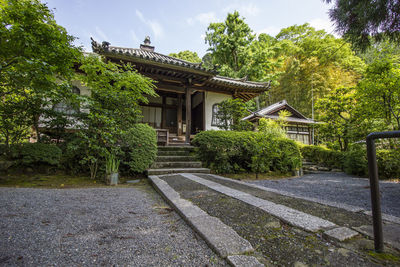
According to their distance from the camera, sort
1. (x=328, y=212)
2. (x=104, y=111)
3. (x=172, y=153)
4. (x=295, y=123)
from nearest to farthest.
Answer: (x=328, y=212) → (x=104, y=111) → (x=172, y=153) → (x=295, y=123)

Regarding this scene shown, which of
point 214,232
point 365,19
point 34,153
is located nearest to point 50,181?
point 34,153

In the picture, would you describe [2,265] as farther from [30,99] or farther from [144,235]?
[30,99]

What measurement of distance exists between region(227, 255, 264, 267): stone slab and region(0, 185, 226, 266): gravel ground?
0.07m

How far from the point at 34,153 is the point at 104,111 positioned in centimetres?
173

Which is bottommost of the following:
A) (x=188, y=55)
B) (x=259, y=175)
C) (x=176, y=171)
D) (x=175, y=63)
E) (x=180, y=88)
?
(x=259, y=175)

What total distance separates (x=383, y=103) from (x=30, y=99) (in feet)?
33.8

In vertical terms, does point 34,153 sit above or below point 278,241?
above

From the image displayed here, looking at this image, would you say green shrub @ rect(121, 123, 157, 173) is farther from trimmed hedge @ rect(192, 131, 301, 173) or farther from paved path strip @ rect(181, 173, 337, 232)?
paved path strip @ rect(181, 173, 337, 232)

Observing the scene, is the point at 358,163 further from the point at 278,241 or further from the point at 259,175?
the point at 278,241

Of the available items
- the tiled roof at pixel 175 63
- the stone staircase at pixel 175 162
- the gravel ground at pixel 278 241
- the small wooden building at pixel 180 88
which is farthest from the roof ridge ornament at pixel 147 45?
the gravel ground at pixel 278 241

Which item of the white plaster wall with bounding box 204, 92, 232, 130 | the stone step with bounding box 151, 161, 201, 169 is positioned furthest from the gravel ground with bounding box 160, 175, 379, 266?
the white plaster wall with bounding box 204, 92, 232, 130

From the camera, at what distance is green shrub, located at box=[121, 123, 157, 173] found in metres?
4.28

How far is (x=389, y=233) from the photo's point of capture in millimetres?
1373

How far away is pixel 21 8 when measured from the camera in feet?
8.19
